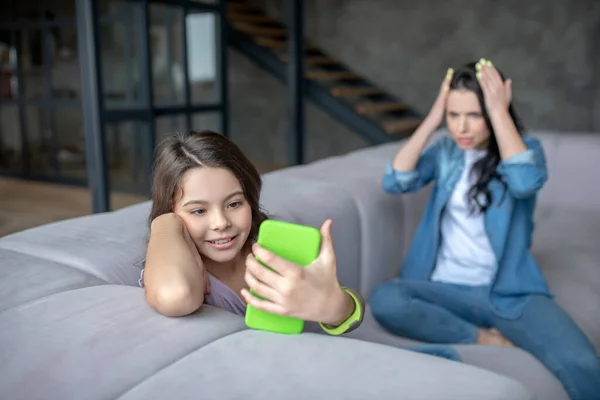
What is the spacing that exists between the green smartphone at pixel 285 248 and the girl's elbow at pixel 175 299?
0.09m

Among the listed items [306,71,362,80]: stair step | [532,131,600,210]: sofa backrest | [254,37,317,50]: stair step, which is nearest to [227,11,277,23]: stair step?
[254,37,317,50]: stair step

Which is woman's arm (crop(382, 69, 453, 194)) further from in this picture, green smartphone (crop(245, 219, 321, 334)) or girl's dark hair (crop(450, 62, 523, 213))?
green smartphone (crop(245, 219, 321, 334))

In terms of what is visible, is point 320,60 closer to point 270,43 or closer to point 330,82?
point 330,82

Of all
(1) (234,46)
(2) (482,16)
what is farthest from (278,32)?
(2) (482,16)

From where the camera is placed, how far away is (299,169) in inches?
90.5

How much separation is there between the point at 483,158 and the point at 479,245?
0.26m

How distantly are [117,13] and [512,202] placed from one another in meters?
3.02

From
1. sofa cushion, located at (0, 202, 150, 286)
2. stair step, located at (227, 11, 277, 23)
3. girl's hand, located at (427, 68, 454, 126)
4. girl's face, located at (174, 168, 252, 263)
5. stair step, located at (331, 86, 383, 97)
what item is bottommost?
stair step, located at (331, 86, 383, 97)

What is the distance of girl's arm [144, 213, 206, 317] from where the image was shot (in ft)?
3.00

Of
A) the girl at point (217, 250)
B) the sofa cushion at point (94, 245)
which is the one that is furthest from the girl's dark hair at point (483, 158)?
the sofa cushion at point (94, 245)

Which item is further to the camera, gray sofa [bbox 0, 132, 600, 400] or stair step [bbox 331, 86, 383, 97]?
stair step [bbox 331, 86, 383, 97]

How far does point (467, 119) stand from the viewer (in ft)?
5.92

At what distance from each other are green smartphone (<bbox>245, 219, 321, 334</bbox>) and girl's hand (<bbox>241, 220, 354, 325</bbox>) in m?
0.02

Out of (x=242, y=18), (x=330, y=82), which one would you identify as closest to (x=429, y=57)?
(x=330, y=82)
